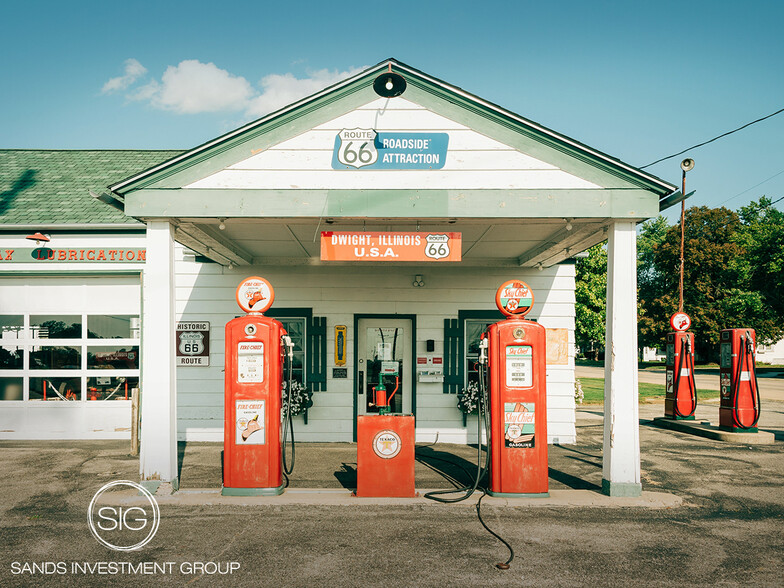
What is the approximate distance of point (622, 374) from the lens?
688 centimetres

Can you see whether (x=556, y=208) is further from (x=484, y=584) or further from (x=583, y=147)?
(x=484, y=584)

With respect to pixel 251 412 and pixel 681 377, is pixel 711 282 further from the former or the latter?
pixel 251 412

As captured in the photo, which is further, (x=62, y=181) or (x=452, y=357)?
(x=62, y=181)

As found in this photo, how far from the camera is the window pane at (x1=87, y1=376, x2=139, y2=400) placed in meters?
10.7

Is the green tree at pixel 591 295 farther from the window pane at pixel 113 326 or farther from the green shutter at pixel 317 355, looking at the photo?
the window pane at pixel 113 326

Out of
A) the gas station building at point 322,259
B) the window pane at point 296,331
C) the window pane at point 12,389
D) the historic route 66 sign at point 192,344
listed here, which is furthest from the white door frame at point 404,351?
the window pane at point 12,389

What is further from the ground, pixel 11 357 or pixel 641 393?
pixel 11 357

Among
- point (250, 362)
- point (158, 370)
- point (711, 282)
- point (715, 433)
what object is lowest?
point (715, 433)

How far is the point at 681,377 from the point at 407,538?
398 inches

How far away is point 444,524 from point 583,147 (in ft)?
15.4

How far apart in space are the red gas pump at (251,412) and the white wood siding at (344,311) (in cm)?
365

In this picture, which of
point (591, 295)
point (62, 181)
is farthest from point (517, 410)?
point (591, 295)

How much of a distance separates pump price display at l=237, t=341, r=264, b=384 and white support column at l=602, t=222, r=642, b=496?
4.13 metres

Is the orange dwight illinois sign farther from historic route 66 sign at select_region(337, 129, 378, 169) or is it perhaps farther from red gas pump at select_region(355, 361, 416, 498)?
red gas pump at select_region(355, 361, 416, 498)
